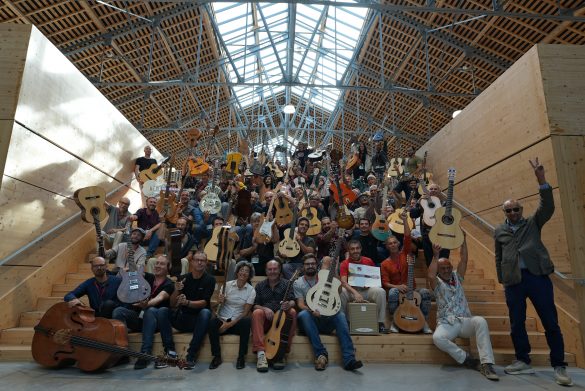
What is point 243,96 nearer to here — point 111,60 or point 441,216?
point 111,60

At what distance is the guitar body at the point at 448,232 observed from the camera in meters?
4.59

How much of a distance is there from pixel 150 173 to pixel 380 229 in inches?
200

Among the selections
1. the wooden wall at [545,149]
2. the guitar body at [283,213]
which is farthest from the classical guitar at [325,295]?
the wooden wall at [545,149]

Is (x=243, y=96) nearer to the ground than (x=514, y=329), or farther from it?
farther from it

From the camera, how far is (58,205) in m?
5.27

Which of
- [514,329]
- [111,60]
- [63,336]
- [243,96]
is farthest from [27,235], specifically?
[243,96]

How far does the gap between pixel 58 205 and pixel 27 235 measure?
0.70m

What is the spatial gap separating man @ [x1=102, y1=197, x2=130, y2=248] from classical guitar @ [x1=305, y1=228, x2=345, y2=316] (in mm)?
3115

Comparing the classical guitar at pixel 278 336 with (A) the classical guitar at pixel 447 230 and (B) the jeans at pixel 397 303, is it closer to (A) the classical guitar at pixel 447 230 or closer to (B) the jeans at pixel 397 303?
(B) the jeans at pixel 397 303

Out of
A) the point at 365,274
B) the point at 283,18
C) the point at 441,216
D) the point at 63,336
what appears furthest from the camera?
the point at 283,18

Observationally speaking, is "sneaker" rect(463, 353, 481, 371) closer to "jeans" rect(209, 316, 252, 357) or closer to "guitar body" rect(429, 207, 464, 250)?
"guitar body" rect(429, 207, 464, 250)

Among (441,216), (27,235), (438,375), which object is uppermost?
(441,216)

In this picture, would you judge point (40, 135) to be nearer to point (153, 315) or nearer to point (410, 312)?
point (153, 315)

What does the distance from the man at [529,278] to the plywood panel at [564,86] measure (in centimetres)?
147
